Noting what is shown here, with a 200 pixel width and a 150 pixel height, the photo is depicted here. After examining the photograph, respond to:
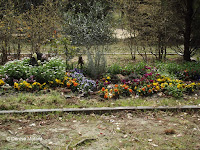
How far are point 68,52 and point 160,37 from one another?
11.5 feet

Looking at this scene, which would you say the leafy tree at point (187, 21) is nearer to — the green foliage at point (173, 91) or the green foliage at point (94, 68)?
the green foliage at point (94, 68)

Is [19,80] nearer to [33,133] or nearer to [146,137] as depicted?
[33,133]

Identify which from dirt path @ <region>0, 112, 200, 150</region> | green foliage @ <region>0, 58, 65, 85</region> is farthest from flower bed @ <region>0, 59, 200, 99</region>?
dirt path @ <region>0, 112, 200, 150</region>

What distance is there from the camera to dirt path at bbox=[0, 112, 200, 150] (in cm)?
342

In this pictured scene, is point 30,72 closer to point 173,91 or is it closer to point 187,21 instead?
point 173,91

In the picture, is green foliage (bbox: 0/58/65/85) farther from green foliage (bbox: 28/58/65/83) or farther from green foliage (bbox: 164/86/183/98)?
green foliage (bbox: 164/86/183/98)

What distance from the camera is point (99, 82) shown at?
591 cm

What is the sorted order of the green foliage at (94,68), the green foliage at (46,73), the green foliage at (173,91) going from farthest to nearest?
the green foliage at (94,68), the green foliage at (46,73), the green foliage at (173,91)

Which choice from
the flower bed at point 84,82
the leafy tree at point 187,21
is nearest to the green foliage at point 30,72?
the flower bed at point 84,82

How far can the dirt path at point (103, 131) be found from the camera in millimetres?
3420

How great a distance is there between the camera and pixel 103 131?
3850 millimetres

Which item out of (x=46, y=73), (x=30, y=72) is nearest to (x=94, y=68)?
(x=46, y=73)

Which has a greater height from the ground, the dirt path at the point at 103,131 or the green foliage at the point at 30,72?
the green foliage at the point at 30,72

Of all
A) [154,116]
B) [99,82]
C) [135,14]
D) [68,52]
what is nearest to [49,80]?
[99,82]
